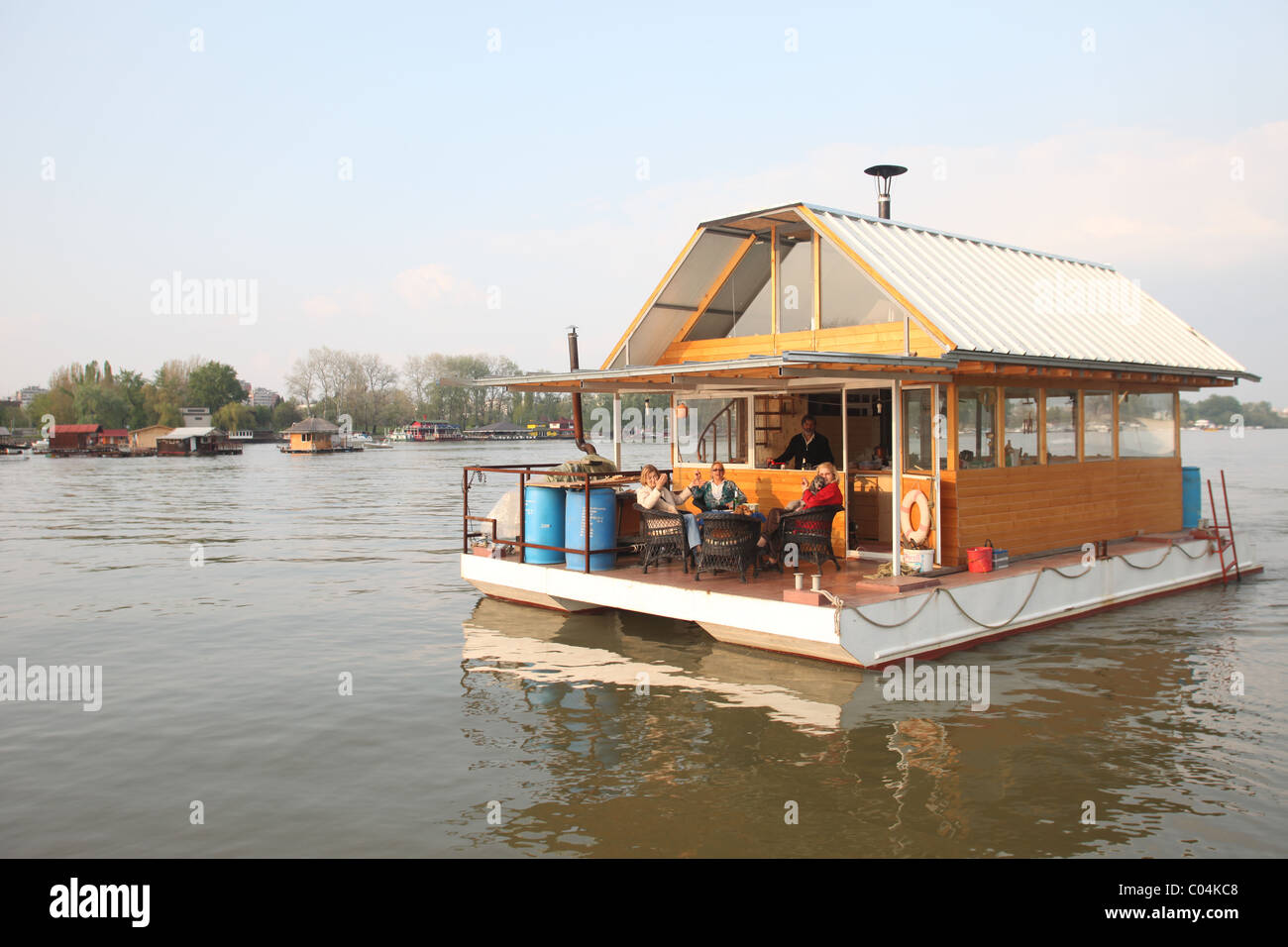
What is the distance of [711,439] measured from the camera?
16234 millimetres

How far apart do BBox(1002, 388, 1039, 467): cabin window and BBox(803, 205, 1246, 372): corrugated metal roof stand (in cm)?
78

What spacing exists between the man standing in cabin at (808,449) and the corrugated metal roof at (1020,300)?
108 inches

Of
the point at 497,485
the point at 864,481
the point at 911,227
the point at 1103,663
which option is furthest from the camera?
the point at 497,485

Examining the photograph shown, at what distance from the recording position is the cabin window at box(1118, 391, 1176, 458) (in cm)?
1620

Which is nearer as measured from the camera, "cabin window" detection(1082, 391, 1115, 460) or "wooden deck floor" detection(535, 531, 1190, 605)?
"wooden deck floor" detection(535, 531, 1190, 605)

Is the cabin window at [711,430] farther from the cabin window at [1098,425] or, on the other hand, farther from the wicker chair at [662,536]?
the cabin window at [1098,425]

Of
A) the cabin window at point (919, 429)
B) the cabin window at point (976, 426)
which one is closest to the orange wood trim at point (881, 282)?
the cabin window at point (919, 429)

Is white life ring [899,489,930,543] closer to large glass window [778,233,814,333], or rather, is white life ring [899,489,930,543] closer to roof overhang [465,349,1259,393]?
roof overhang [465,349,1259,393]

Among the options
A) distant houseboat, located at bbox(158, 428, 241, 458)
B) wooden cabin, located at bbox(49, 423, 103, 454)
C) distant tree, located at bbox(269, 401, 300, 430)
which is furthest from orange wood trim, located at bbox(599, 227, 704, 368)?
distant tree, located at bbox(269, 401, 300, 430)

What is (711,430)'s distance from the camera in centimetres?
1620
